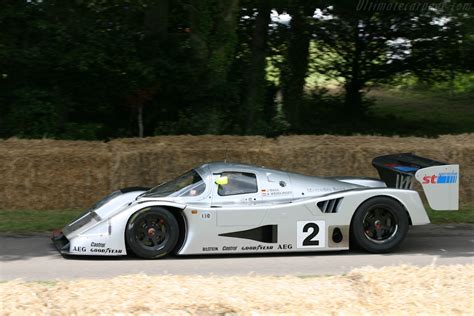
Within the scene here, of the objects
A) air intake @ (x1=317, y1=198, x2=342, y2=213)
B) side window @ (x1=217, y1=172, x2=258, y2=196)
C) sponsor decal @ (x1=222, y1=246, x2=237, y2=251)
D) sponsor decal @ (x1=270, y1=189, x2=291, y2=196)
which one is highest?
side window @ (x1=217, y1=172, x2=258, y2=196)

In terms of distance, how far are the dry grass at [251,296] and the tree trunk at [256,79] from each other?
11.7 metres

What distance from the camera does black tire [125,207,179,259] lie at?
30.1 feet

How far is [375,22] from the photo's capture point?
20953 mm

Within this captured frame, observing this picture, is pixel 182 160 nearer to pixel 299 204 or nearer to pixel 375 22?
pixel 299 204

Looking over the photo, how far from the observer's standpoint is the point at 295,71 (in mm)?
20000

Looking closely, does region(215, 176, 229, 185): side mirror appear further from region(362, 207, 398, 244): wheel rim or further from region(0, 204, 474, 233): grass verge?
region(0, 204, 474, 233): grass verge

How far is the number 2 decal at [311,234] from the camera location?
962 centimetres

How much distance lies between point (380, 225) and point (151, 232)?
10.2ft

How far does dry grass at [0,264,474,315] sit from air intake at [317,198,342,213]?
2858 millimetres

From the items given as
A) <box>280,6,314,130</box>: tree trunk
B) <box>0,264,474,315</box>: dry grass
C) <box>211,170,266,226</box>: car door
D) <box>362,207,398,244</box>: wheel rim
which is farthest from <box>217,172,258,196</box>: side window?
<box>280,6,314,130</box>: tree trunk

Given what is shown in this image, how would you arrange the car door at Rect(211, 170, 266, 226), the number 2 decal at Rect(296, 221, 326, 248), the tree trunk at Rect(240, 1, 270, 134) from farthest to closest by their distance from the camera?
the tree trunk at Rect(240, 1, 270, 134), the number 2 decal at Rect(296, 221, 326, 248), the car door at Rect(211, 170, 266, 226)

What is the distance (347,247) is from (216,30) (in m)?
7.92

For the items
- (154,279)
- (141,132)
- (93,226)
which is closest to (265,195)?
(93,226)

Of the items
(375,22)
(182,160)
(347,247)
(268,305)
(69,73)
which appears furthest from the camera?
(375,22)
